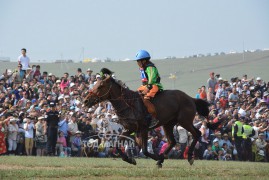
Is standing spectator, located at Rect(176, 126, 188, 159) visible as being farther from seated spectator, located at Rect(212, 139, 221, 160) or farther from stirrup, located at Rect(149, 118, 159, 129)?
stirrup, located at Rect(149, 118, 159, 129)

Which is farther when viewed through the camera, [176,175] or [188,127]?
[188,127]

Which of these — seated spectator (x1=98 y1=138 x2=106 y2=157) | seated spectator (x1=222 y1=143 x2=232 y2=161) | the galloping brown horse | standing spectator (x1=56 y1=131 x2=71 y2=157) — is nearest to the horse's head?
the galloping brown horse

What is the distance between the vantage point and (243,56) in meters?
43.8

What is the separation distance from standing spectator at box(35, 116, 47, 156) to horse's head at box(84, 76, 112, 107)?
23.8ft

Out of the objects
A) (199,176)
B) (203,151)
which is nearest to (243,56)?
(203,151)

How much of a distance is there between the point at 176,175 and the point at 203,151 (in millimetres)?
11717

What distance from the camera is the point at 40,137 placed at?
2219 centimetres

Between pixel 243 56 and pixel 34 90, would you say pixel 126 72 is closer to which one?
pixel 243 56

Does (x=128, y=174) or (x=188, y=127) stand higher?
(x=188, y=127)

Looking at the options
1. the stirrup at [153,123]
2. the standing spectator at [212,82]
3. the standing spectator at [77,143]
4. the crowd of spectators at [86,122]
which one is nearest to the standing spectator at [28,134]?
the crowd of spectators at [86,122]

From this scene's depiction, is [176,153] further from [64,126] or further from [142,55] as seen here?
[142,55]

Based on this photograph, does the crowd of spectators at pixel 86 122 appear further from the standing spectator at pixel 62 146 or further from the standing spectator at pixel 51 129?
the standing spectator at pixel 51 129

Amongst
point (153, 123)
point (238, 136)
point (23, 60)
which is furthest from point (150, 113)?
point (23, 60)

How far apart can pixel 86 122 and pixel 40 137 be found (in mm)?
2049
